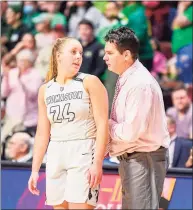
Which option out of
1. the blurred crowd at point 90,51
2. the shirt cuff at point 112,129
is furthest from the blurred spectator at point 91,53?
the shirt cuff at point 112,129

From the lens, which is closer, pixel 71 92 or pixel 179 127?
pixel 71 92

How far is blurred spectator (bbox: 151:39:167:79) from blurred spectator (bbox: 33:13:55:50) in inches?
41.6

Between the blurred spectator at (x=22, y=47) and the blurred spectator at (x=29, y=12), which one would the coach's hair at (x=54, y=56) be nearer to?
the blurred spectator at (x=22, y=47)

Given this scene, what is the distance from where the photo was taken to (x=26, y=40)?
651 centimetres

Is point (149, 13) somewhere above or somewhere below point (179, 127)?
above

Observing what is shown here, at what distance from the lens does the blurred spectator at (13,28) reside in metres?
6.57

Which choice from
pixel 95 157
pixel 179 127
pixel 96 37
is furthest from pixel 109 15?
pixel 95 157

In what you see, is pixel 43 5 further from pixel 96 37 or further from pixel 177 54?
pixel 177 54

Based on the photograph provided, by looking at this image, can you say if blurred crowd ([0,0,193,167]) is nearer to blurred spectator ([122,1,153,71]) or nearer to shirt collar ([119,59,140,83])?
blurred spectator ([122,1,153,71])

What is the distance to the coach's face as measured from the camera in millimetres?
3459

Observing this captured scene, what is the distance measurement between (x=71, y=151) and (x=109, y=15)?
3250 millimetres

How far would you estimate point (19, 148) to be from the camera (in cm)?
618

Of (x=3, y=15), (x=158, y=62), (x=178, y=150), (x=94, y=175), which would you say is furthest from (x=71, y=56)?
(x=3, y=15)

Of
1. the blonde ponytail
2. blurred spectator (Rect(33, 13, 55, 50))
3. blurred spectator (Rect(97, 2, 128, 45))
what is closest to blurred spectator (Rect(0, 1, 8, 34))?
blurred spectator (Rect(33, 13, 55, 50))
